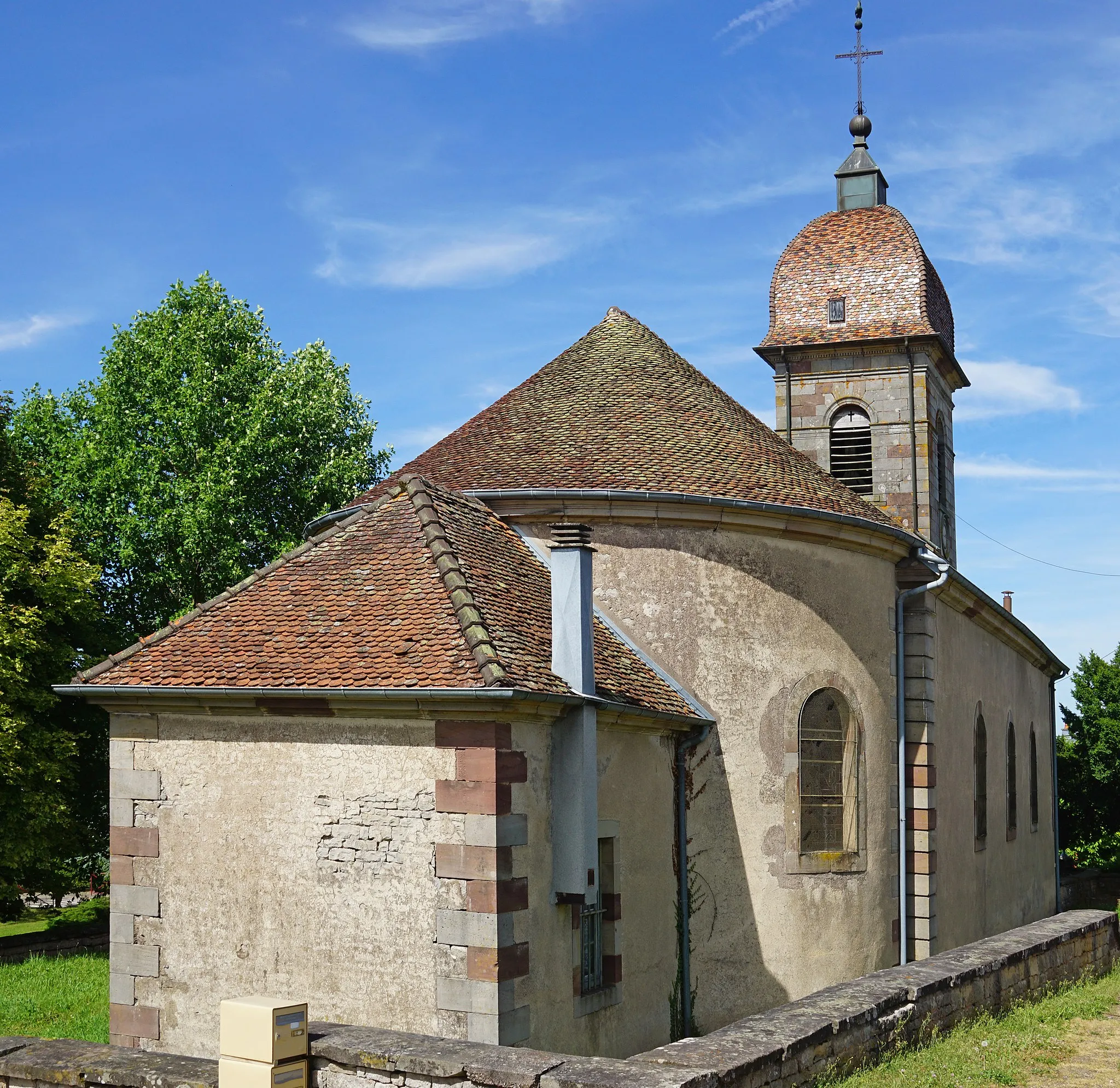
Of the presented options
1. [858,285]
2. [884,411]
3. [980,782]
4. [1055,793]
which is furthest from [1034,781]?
[858,285]

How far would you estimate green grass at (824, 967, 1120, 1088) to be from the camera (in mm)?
8938

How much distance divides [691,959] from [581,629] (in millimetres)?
4411

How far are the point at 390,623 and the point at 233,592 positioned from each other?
210cm

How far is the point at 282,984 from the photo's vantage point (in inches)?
416

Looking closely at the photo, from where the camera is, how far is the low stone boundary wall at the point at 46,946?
63.4ft

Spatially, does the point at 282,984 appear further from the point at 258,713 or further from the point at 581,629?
the point at 581,629

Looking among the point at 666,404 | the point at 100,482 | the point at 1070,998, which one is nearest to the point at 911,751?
the point at 1070,998

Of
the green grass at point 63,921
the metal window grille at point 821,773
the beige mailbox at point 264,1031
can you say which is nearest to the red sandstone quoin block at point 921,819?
the metal window grille at point 821,773

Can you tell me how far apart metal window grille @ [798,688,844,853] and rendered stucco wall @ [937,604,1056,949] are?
2.66 metres

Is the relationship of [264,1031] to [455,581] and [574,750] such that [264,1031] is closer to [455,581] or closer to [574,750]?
[574,750]

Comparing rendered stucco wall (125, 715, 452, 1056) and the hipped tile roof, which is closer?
rendered stucco wall (125, 715, 452, 1056)

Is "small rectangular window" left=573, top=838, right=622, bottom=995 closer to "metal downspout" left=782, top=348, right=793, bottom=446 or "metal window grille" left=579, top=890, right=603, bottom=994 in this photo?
"metal window grille" left=579, top=890, right=603, bottom=994

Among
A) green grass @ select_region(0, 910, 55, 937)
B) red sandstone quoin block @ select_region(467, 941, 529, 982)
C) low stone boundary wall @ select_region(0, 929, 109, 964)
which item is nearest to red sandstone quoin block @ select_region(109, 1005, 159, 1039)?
red sandstone quoin block @ select_region(467, 941, 529, 982)

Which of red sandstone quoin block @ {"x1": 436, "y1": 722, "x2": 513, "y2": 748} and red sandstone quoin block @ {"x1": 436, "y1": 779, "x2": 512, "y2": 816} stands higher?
red sandstone quoin block @ {"x1": 436, "y1": 722, "x2": 513, "y2": 748}
